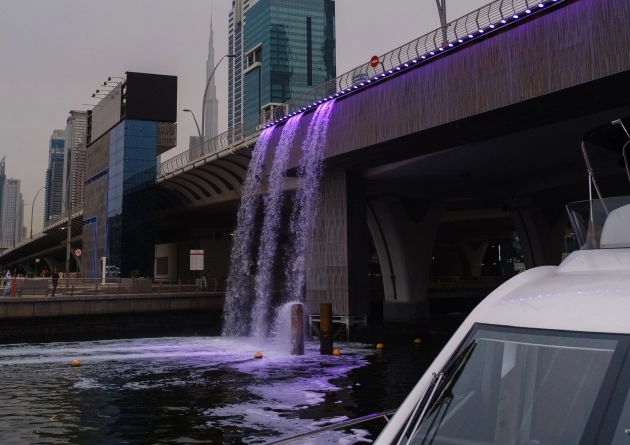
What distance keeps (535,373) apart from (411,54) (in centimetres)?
1941

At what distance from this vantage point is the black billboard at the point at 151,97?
163 ft

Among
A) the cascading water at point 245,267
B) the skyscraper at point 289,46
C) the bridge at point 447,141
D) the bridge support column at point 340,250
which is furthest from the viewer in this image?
the skyscraper at point 289,46

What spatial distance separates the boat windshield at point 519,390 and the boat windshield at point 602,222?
1.40 metres

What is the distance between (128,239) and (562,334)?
1856 inches

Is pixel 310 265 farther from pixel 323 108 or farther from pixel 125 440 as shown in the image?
pixel 125 440

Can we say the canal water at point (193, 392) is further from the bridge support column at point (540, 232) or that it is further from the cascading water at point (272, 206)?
the bridge support column at point (540, 232)

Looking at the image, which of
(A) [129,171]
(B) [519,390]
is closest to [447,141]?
(B) [519,390]

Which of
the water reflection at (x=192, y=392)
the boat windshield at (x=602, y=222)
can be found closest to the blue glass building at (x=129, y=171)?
the water reflection at (x=192, y=392)

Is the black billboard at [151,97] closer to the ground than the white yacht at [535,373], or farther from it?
farther from it

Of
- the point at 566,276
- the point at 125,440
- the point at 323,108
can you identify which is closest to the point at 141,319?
the point at 323,108

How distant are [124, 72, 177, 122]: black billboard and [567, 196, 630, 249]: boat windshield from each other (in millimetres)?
48936

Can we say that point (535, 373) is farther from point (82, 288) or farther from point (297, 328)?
point (82, 288)

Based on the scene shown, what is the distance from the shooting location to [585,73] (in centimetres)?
1554

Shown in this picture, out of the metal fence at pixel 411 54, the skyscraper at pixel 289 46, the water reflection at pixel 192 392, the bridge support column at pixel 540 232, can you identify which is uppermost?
the skyscraper at pixel 289 46
